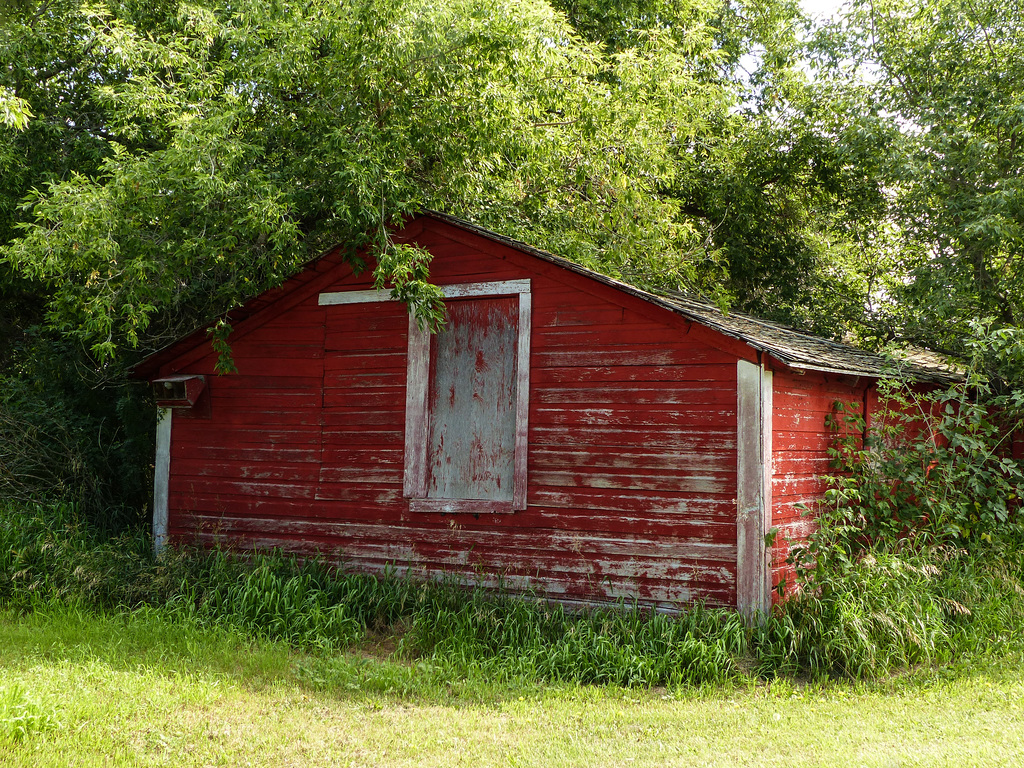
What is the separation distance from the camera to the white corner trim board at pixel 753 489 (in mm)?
7395

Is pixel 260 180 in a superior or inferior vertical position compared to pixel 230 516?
superior

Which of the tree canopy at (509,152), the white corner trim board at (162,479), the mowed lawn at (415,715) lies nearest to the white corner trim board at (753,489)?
the mowed lawn at (415,715)

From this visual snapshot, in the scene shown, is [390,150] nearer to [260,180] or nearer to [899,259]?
[260,180]

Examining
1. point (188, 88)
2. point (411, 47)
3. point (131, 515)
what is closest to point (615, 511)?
point (411, 47)

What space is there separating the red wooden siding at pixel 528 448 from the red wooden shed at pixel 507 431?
0.02 meters

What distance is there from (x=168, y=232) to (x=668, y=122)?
29.4 ft

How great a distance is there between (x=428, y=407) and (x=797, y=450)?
3.66 m

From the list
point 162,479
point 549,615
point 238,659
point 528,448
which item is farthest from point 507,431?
point 162,479

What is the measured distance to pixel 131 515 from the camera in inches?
460

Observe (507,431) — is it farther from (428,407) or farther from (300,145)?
(300,145)

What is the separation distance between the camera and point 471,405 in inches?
350

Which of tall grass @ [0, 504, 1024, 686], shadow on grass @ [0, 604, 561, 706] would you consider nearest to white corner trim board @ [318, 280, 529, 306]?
tall grass @ [0, 504, 1024, 686]

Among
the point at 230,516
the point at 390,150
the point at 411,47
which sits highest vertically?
the point at 411,47

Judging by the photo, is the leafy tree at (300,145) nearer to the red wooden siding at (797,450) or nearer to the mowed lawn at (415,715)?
the mowed lawn at (415,715)
